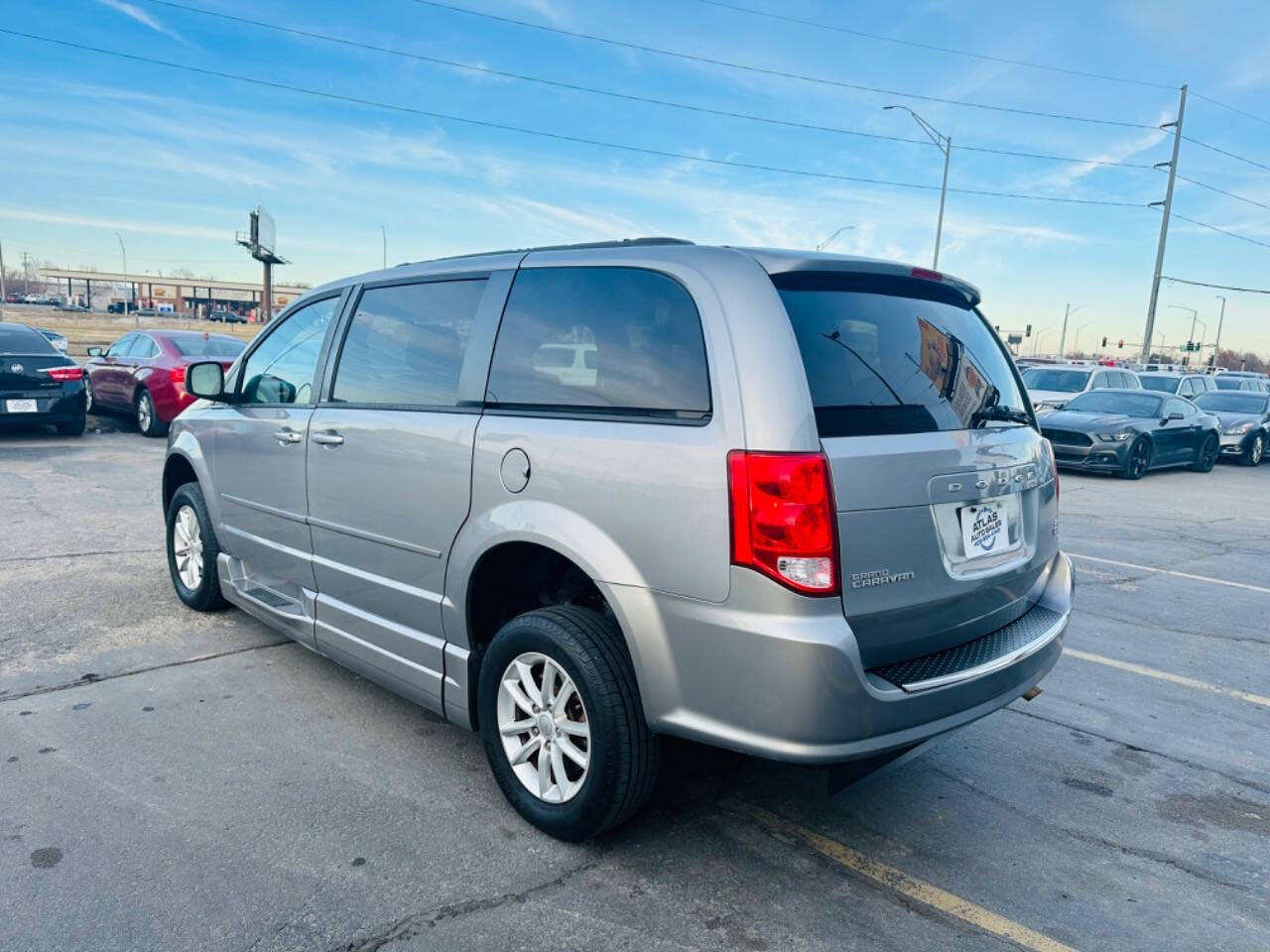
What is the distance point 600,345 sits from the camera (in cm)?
301

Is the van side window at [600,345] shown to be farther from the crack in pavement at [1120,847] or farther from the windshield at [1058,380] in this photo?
the windshield at [1058,380]

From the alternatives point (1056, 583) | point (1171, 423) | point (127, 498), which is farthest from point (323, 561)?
point (1171, 423)

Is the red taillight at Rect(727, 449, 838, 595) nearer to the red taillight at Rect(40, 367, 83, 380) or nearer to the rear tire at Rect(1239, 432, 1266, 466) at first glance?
the red taillight at Rect(40, 367, 83, 380)

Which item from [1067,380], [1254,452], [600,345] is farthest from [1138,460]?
[600,345]

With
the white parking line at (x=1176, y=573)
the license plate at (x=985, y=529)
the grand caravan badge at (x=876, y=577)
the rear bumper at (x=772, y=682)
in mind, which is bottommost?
the white parking line at (x=1176, y=573)

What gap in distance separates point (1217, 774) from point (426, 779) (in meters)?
3.14

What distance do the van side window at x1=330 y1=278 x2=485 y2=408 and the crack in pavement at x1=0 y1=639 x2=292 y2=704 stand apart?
5.18 feet

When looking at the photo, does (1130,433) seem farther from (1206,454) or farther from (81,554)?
(81,554)

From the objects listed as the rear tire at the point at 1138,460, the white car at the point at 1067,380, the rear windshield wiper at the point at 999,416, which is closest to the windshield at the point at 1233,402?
the white car at the point at 1067,380

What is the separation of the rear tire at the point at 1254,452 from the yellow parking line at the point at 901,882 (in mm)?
18995

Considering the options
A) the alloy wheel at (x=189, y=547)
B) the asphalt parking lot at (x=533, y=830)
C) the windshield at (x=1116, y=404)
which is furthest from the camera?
the windshield at (x=1116, y=404)

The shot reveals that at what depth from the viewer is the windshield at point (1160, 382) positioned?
860 inches

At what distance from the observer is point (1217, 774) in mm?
3715

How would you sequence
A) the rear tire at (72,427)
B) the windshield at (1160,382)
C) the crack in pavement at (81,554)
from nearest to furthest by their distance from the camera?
the crack in pavement at (81,554)
the rear tire at (72,427)
the windshield at (1160,382)
